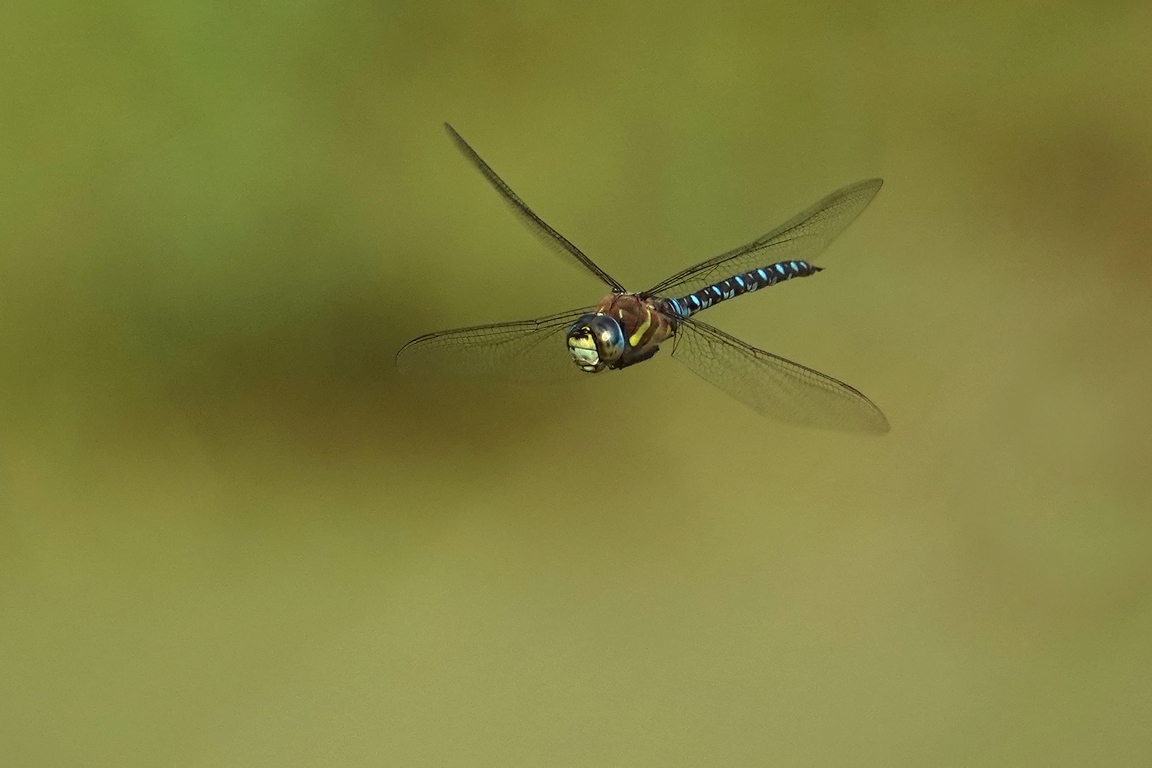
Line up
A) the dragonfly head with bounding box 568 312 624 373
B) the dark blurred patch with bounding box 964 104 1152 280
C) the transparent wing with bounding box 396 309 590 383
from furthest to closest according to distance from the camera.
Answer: the dark blurred patch with bounding box 964 104 1152 280 < the transparent wing with bounding box 396 309 590 383 < the dragonfly head with bounding box 568 312 624 373

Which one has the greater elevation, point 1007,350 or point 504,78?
point 504,78

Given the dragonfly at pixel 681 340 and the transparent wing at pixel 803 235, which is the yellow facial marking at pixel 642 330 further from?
the transparent wing at pixel 803 235

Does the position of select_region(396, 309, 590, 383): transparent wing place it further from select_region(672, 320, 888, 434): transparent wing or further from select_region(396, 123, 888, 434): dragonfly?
select_region(672, 320, 888, 434): transparent wing

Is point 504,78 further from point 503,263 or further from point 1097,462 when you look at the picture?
point 1097,462

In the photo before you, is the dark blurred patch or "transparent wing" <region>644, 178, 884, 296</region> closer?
"transparent wing" <region>644, 178, 884, 296</region>

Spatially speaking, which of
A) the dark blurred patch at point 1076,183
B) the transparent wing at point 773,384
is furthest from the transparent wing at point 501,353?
the dark blurred patch at point 1076,183

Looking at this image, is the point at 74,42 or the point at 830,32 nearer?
the point at 74,42

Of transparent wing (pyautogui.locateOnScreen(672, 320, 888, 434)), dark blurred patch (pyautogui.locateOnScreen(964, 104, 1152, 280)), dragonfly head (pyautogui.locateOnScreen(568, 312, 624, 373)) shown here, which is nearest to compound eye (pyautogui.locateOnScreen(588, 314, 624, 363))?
dragonfly head (pyautogui.locateOnScreen(568, 312, 624, 373))

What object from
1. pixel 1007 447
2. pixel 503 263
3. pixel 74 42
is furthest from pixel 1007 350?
pixel 74 42
